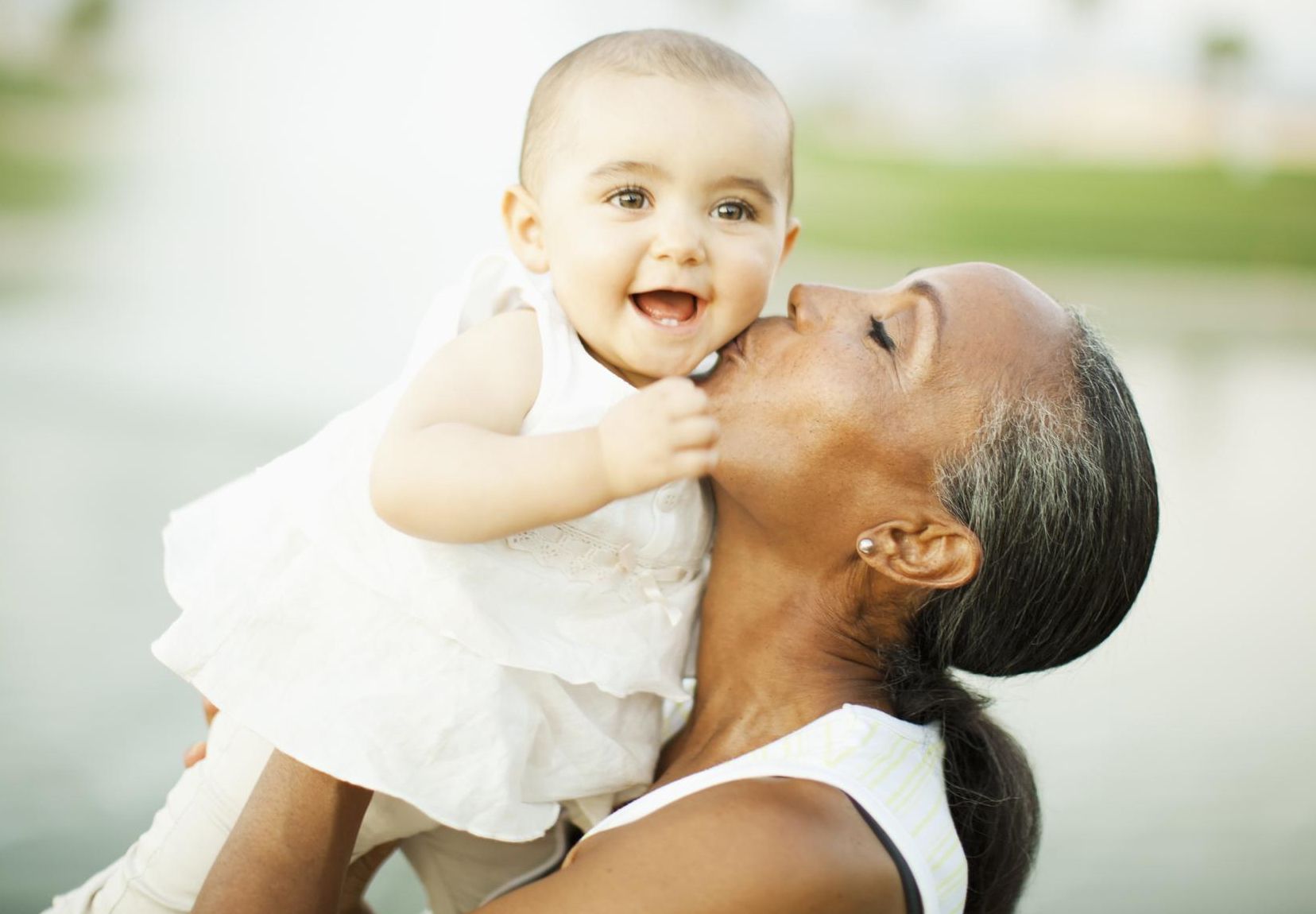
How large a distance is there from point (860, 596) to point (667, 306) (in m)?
0.46

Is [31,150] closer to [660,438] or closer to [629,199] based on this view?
[629,199]

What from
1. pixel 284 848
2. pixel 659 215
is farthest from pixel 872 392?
pixel 284 848

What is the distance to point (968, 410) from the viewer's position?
1518 mm

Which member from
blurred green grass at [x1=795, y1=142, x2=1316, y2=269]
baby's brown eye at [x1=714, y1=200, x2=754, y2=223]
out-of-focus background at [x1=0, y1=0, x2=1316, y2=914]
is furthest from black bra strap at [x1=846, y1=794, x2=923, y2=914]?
blurred green grass at [x1=795, y1=142, x2=1316, y2=269]

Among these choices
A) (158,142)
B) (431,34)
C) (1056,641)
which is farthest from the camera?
(431,34)

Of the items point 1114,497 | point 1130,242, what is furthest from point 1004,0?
point 1114,497

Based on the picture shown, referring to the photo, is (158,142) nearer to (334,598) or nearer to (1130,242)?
(1130,242)

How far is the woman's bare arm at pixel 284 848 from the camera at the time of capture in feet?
4.58

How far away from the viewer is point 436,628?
1.42m

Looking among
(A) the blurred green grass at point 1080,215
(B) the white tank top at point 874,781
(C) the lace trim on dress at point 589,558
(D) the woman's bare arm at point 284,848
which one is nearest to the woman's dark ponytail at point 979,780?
(B) the white tank top at point 874,781

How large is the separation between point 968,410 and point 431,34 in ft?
39.1

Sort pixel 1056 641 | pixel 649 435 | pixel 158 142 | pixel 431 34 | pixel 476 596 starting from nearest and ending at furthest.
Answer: pixel 649 435, pixel 476 596, pixel 1056 641, pixel 158 142, pixel 431 34

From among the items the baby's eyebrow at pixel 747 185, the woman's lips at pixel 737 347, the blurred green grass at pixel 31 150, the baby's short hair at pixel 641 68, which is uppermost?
the blurred green grass at pixel 31 150

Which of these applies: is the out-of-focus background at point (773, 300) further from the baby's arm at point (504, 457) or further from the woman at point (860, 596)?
the baby's arm at point (504, 457)
